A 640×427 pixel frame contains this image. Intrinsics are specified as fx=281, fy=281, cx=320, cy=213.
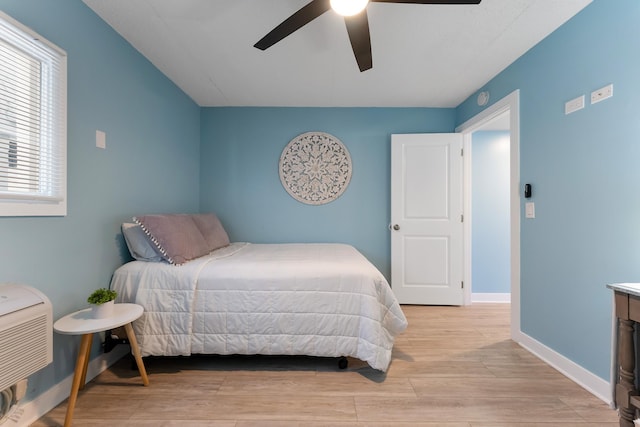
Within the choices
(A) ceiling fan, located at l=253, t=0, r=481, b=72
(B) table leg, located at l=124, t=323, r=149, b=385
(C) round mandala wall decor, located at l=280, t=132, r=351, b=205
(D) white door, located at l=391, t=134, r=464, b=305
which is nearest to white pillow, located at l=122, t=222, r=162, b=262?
(B) table leg, located at l=124, t=323, r=149, b=385

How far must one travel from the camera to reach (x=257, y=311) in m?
1.80

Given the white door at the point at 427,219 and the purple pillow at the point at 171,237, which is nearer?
the purple pillow at the point at 171,237

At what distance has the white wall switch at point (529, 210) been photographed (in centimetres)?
213

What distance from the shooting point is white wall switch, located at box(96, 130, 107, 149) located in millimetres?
1813

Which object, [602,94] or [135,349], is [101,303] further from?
[602,94]

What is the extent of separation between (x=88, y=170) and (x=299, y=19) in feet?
5.09

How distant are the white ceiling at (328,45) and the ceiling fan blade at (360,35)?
0.80ft

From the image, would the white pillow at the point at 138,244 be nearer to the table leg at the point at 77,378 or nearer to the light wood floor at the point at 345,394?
the table leg at the point at 77,378

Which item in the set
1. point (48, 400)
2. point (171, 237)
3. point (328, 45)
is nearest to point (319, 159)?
point (328, 45)

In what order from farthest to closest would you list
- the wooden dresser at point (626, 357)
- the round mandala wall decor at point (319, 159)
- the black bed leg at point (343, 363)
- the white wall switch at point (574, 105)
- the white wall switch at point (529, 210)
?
the round mandala wall decor at point (319, 159) < the white wall switch at point (529, 210) < the black bed leg at point (343, 363) < the white wall switch at point (574, 105) < the wooden dresser at point (626, 357)

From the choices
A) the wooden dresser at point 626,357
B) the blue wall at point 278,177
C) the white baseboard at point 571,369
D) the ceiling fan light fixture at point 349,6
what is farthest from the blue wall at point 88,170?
the white baseboard at point 571,369

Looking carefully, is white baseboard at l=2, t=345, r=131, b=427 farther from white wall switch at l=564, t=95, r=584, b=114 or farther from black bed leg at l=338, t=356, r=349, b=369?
white wall switch at l=564, t=95, r=584, b=114

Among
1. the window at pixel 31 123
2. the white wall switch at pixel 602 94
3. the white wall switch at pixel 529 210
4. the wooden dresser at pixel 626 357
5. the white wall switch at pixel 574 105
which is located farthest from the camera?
the white wall switch at pixel 529 210

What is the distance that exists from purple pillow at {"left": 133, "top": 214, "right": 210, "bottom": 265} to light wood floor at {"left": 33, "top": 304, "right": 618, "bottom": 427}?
752 mm
